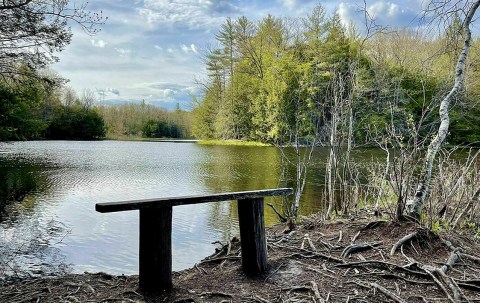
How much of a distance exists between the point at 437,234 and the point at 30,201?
12.0 m

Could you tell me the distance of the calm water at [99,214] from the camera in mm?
7203

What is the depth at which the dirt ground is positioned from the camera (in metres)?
3.38

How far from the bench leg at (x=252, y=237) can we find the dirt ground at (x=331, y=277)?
0.39 feet

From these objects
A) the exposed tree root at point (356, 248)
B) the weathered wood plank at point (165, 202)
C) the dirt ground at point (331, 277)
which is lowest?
the dirt ground at point (331, 277)

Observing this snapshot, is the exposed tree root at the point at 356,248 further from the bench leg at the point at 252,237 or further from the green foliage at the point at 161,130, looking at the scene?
the green foliage at the point at 161,130

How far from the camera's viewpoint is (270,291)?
11.4ft

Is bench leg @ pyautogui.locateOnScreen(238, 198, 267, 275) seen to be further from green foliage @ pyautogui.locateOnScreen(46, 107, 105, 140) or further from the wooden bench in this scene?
green foliage @ pyautogui.locateOnScreen(46, 107, 105, 140)

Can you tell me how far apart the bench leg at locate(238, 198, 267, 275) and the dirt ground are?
0.12 meters

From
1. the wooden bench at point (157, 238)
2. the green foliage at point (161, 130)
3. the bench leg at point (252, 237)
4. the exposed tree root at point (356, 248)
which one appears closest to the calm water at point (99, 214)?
the bench leg at point (252, 237)

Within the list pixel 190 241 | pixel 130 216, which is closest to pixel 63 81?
pixel 130 216

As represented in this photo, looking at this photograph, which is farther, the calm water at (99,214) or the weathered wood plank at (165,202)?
the calm water at (99,214)

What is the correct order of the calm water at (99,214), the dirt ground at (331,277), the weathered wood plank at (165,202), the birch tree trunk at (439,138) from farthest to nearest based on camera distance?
the calm water at (99,214), the birch tree trunk at (439,138), the dirt ground at (331,277), the weathered wood plank at (165,202)

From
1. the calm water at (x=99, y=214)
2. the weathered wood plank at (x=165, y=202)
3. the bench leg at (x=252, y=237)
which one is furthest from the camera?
the calm water at (x=99, y=214)

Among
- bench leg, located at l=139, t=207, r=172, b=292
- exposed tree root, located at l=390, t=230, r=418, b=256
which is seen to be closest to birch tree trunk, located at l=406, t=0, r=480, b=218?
exposed tree root, located at l=390, t=230, r=418, b=256
